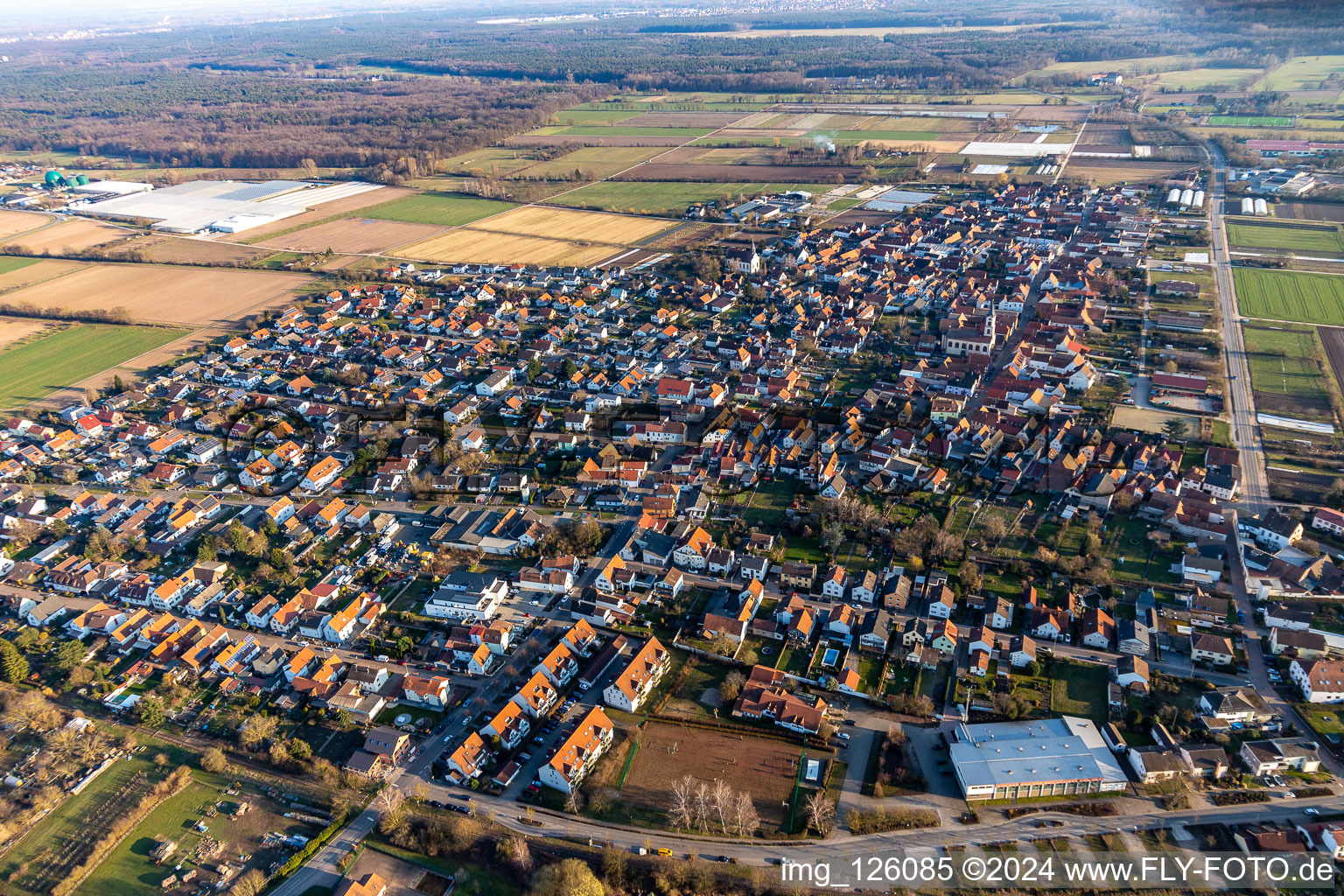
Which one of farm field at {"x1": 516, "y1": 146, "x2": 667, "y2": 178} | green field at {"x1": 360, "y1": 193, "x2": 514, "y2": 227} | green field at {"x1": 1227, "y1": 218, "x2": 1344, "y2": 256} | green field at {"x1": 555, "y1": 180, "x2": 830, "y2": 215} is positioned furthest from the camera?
farm field at {"x1": 516, "y1": 146, "x2": 667, "y2": 178}

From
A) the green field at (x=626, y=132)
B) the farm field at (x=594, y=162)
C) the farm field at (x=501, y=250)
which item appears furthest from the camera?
the green field at (x=626, y=132)

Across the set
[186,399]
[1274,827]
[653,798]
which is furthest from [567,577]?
[186,399]

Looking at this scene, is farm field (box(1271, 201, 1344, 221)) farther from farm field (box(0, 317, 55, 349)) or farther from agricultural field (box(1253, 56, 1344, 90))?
farm field (box(0, 317, 55, 349))

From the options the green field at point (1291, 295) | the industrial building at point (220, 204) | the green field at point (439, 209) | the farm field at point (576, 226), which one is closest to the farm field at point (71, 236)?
the industrial building at point (220, 204)

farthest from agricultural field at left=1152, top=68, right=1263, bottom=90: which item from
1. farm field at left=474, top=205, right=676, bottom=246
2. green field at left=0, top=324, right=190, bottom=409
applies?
green field at left=0, top=324, right=190, bottom=409

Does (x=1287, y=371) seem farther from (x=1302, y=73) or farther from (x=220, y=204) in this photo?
(x=1302, y=73)

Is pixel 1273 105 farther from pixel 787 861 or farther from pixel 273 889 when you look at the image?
pixel 273 889

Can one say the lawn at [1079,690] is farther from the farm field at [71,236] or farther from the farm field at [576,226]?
the farm field at [71,236]
